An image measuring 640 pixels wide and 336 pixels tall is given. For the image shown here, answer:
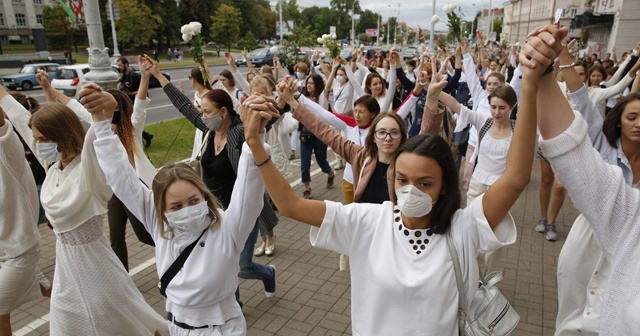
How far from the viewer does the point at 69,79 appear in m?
20.7

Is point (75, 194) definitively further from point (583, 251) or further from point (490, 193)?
point (583, 251)

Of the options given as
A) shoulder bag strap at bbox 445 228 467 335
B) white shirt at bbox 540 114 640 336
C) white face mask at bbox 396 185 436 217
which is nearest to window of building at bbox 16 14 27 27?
white face mask at bbox 396 185 436 217

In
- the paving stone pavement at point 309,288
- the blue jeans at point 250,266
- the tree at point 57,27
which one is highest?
the tree at point 57,27

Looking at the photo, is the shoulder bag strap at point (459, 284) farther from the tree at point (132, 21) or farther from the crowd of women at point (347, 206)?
the tree at point (132, 21)

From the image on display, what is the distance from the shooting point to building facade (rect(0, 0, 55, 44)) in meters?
63.0

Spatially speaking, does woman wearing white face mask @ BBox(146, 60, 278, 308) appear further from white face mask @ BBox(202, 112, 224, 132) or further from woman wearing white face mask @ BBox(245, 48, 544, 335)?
woman wearing white face mask @ BBox(245, 48, 544, 335)

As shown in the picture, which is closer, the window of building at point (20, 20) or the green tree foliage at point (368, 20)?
the window of building at point (20, 20)

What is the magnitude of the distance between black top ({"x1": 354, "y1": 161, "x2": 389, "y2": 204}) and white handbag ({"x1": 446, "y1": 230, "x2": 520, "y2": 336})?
5.65 feet

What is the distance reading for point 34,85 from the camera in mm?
24484

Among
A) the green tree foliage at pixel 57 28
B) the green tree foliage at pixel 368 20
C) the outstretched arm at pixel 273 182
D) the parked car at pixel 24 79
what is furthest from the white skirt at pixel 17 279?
the green tree foliage at pixel 368 20

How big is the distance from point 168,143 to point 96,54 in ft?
19.8

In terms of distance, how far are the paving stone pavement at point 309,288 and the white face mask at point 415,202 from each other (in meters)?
2.51

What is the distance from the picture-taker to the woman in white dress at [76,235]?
10.5 feet

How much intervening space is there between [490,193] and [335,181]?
695 centimetres
